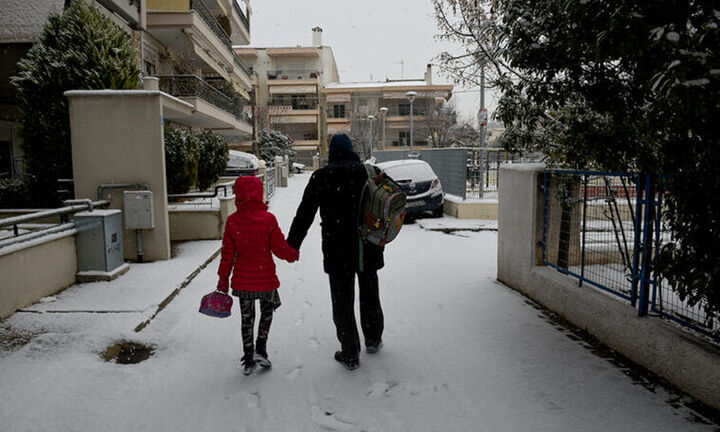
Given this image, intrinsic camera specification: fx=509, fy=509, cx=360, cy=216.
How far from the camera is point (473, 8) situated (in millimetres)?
7719

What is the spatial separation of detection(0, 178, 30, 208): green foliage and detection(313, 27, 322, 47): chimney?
166ft

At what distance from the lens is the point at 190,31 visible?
60.6ft

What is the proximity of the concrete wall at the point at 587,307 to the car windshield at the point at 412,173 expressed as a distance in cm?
657

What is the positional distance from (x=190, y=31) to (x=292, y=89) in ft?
118

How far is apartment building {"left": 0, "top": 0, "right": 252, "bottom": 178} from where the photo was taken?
42.7 ft

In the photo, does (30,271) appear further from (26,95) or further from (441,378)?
(26,95)

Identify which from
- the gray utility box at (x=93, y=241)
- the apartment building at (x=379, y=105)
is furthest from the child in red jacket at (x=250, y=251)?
the apartment building at (x=379, y=105)

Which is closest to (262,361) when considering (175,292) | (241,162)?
(175,292)

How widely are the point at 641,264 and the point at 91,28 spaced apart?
10.0 metres

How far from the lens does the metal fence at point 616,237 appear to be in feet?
12.6

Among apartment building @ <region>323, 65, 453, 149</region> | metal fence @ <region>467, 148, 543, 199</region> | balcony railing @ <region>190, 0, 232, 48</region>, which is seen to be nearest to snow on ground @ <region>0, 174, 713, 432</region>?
metal fence @ <region>467, 148, 543, 199</region>

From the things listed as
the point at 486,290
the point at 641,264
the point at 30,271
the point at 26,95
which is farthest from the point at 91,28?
the point at 641,264

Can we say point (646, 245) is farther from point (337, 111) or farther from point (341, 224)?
point (337, 111)

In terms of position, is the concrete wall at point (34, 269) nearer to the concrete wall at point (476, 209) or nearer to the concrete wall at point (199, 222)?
the concrete wall at point (199, 222)
